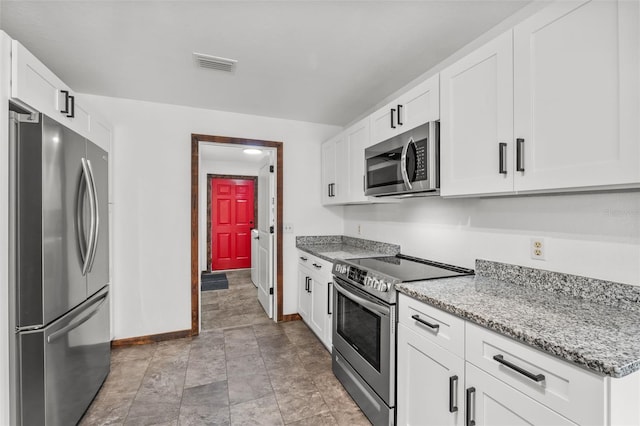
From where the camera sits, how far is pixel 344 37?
74.9 inches

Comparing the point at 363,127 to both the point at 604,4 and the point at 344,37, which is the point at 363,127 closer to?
the point at 344,37

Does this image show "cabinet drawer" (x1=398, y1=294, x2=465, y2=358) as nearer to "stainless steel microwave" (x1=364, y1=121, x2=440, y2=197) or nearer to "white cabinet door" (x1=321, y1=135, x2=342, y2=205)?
"stainless steel microwave" (x1=364, y1=121, x2=440, y2=197)

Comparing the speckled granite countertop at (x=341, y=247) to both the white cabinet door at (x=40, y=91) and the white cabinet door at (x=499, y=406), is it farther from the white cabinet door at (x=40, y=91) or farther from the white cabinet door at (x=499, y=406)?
the white cabinet door at (x=40, y=91)

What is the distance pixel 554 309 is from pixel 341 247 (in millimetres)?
2287

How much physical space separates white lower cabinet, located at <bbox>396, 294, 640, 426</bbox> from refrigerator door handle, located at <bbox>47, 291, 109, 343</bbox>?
1807 millimetres

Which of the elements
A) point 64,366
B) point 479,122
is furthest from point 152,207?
point 479,122

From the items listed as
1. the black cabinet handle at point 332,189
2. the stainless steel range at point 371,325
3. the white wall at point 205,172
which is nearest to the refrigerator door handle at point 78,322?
the stainless steel range at point 371,325

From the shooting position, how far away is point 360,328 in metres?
2.01

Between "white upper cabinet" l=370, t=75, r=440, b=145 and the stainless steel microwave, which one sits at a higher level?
"white upper cabinet" l=370, t=75, r=440, b=145

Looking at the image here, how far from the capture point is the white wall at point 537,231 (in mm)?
1274

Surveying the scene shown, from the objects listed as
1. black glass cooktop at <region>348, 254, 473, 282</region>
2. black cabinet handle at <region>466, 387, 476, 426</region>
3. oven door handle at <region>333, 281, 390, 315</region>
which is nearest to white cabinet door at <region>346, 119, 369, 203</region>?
black glass cooktop at <region>348, 254, 473, 282</region>

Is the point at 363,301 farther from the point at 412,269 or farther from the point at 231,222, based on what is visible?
the point at 231,222

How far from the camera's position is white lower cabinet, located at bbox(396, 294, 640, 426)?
85 cm

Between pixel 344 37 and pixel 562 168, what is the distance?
142cm
